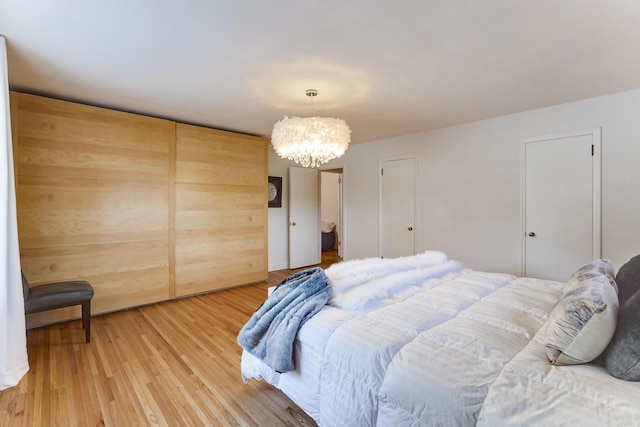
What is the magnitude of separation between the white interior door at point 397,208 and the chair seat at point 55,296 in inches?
153

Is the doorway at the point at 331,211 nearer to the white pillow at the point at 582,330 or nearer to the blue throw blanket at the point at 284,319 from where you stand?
the blue throw blanket at the point at 284,319

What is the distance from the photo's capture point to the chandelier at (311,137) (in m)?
2.64

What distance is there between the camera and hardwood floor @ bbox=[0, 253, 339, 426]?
1.78 metres

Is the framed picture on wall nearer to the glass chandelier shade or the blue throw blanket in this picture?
the glass chandelier shade

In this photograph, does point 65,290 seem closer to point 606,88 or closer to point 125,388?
point 125,388

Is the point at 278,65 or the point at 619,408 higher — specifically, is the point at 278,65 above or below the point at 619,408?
above

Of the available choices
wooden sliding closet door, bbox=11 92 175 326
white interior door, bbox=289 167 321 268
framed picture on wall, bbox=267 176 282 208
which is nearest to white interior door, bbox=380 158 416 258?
white interior door, bbox=289 167 321 268

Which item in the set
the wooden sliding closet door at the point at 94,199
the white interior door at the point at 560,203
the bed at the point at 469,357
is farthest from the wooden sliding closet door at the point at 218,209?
the white interior door at the point at 560,203

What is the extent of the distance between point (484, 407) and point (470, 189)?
3.41m

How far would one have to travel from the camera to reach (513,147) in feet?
11.7

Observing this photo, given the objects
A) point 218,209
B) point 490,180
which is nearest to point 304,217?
point 218,209

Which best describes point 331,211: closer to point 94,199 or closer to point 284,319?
point 94,199

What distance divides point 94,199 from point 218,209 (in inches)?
55.7

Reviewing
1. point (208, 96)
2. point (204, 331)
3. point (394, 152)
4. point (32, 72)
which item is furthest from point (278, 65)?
point (394, 152)
